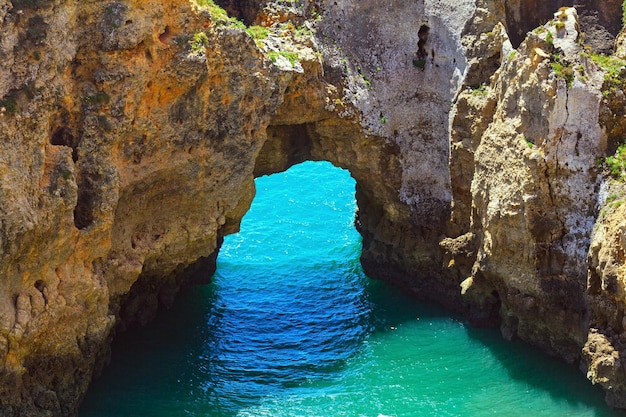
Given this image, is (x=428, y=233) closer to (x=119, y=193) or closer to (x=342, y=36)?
(x=342, y=36)

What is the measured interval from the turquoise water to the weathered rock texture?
0.82m

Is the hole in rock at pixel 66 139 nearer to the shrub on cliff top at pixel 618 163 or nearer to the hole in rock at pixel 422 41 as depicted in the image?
the hole in rock at pixel 422 41

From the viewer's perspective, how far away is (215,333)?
26.3 metres

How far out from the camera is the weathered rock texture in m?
19.3

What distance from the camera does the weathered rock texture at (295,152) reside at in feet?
63.4

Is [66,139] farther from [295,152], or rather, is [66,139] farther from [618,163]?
[618,163]

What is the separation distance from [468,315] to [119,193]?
10.2 m

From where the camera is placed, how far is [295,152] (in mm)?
27250

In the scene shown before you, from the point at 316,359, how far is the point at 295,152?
6135 mm

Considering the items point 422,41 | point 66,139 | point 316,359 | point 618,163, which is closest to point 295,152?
point 422,41

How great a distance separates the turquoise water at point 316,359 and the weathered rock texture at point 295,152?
2.69 ft

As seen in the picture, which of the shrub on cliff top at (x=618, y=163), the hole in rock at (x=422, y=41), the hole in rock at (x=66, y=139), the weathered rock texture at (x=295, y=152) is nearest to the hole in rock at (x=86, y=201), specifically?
the weathered rock texture at (x=295, y=152)

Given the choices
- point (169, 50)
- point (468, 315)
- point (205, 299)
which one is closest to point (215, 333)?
point (205, 299)

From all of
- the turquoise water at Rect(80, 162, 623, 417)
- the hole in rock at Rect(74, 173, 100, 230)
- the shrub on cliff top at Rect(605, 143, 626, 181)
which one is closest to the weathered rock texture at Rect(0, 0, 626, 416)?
the hole in rock at Rect(74, 173, 100, 230)
